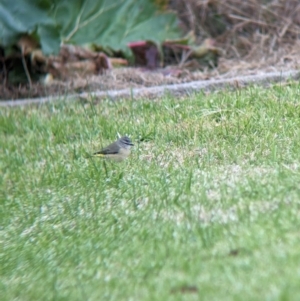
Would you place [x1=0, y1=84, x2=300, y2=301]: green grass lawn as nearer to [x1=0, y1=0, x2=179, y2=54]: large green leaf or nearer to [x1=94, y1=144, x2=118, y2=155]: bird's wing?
[x1=94, y1=144, x2=118, y2=155]: bird's wing

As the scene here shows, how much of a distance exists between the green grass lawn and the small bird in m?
0.08

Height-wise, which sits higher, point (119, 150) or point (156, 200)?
point (156, 200)

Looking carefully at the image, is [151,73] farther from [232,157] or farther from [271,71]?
[232,157]

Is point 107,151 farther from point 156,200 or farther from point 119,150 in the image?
point 156,200

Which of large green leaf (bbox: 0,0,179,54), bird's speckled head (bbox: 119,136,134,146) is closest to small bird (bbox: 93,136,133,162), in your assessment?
bird's speckled head (bbox: 119,136,134,146)

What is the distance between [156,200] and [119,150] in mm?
926

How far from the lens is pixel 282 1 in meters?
9.75

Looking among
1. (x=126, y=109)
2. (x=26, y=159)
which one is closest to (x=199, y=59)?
(x=126, y=109)

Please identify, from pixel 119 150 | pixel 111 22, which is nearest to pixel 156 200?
pixel 119 150

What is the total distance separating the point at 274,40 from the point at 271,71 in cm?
146

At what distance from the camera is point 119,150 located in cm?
593

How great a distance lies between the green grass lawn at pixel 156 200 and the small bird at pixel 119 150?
8cm

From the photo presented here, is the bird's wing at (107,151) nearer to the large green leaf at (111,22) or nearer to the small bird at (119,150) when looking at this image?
the small bird at (119,150)

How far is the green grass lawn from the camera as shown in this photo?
13.0ft
